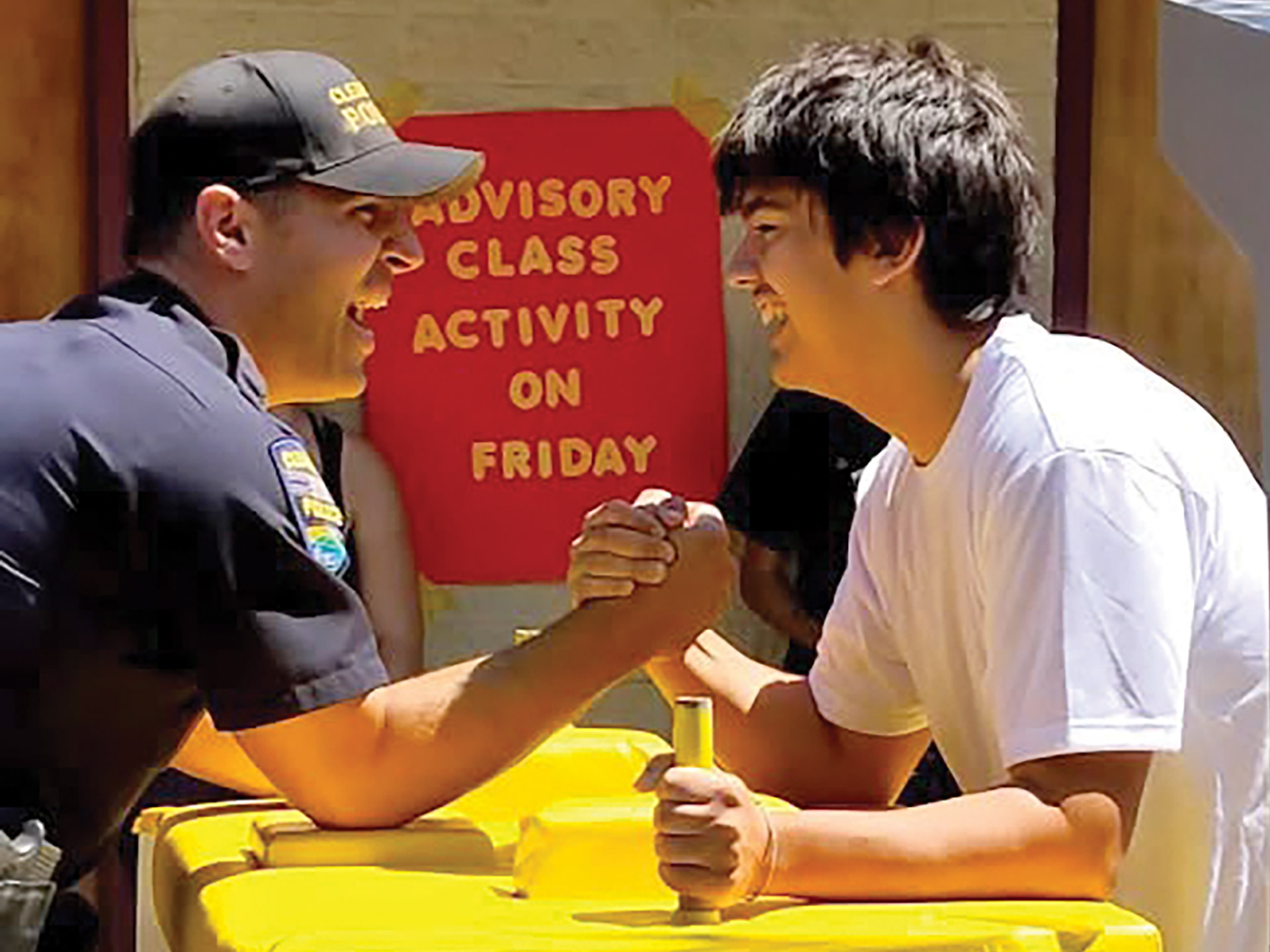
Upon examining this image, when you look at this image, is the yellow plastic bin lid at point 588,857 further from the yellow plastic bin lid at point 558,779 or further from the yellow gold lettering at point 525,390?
the yellow gold lettering at point 525,390

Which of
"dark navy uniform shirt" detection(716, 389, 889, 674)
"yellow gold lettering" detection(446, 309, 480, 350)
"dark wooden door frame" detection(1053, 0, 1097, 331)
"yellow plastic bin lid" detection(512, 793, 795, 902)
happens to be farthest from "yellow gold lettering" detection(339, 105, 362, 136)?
"dark wooden door frame" detection(1053, 0, 1097, 331)

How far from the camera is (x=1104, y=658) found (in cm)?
223

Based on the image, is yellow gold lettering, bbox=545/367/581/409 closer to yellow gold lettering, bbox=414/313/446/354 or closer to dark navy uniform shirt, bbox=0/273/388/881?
yellow gold lettering, bbox=414/313/446/354

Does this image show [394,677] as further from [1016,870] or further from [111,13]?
[1016,870]

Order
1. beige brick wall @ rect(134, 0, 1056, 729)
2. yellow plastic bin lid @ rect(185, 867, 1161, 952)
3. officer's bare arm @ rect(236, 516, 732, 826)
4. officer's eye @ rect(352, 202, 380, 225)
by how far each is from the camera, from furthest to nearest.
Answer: beige brick wall @ rect(134, 0, 1056, 729) → officer's eye @ rect(352, 202, 380, 225) → officer's bare arm @ rect(236, 516, 732, 826) → yellow plastic bin lid @ rect(185, 867, 1161, 952)

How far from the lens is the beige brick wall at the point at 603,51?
5.21m

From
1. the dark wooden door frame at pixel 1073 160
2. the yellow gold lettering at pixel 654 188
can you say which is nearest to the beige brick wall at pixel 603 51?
the dark wooden door frame at pixel 1073 160

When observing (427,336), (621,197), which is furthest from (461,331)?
(621,197)

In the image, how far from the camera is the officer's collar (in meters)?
2.46

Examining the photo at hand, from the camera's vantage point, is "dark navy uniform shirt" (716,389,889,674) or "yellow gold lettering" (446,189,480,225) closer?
"dark navy uniform shirt" (716,389,889,674)

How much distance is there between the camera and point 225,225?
2576 millimetres

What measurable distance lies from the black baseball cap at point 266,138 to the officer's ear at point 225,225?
0.7 inches

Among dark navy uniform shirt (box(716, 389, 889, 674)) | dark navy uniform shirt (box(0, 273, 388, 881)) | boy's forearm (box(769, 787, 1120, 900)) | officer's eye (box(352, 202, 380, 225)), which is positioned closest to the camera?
boy's forearm (box(769, 787, 1120, 900))

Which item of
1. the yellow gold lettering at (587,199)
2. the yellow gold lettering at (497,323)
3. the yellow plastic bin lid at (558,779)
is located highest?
the yellow gold lettering at (587,199)
